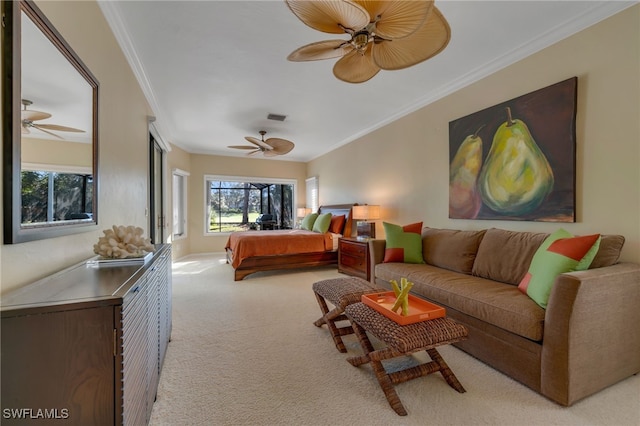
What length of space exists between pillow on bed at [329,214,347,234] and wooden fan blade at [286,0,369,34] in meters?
3.88

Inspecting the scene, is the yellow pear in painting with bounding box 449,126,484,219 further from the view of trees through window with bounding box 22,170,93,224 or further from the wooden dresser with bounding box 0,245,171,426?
the view of trees through window with bounding box 22,170,93,224

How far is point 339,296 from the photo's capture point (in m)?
2.18

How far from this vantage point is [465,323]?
2.07 meters

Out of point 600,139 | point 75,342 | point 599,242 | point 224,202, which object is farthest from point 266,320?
point 224,202

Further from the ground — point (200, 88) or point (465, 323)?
point (200, 88)

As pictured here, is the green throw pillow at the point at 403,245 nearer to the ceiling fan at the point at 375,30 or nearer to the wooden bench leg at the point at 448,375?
the wooden bench leg at the point at 448,375

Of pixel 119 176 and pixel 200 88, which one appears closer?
pixel 119 176

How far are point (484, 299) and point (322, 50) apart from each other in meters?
2.14

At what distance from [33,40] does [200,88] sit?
7.89 ft

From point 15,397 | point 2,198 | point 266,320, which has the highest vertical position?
point 2,198

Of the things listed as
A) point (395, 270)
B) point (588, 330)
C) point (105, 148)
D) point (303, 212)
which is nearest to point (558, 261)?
point (588, 330)

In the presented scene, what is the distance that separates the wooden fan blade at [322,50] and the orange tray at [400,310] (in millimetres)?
1806

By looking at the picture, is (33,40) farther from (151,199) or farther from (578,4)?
(578,4)

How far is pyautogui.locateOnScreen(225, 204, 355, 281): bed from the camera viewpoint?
439cm
